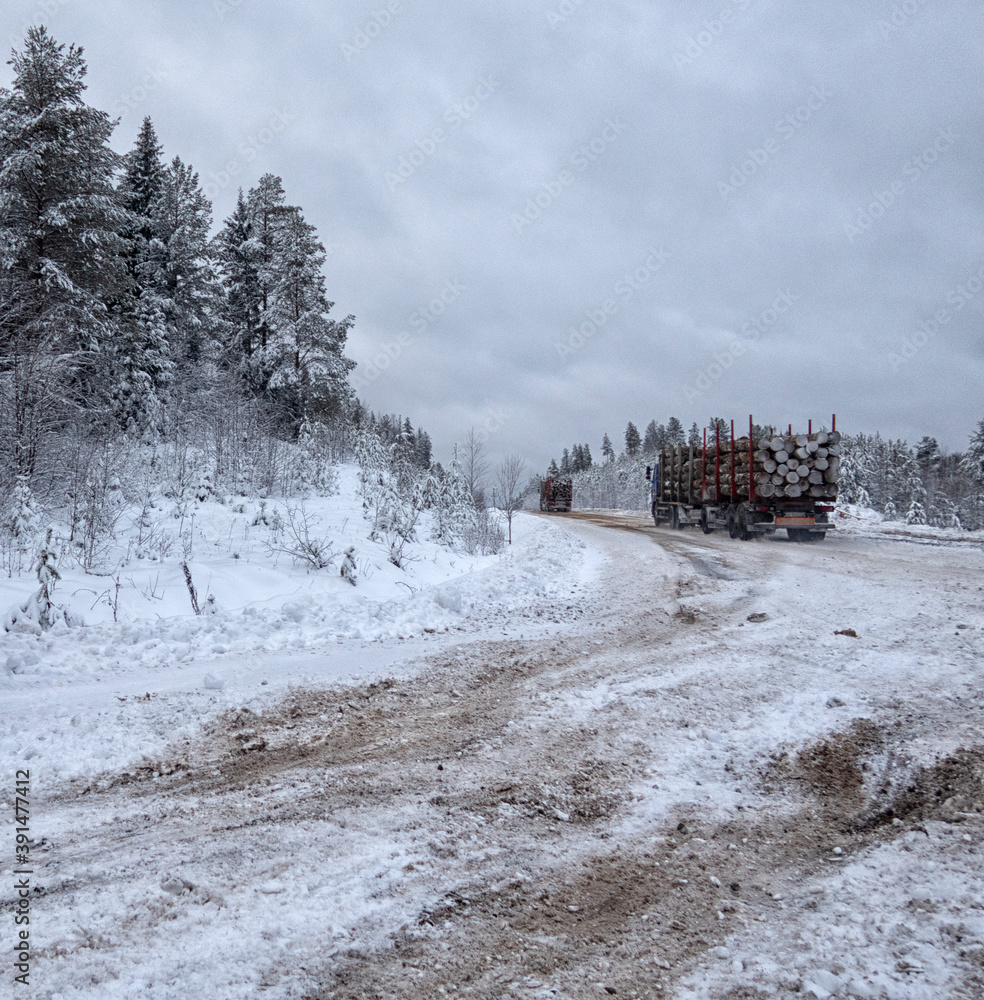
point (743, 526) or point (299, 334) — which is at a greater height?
point (299, 334)

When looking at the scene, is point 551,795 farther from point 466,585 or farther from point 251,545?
point 251,545

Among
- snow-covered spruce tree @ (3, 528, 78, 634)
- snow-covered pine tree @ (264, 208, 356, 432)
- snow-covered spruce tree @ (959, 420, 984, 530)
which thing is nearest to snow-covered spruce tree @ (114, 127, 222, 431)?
snow-covered pine tree @ (264, 208, 356, 432)

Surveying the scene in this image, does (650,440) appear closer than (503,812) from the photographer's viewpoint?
No

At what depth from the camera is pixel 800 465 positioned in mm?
15164

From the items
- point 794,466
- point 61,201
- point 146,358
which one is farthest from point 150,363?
point 794,466

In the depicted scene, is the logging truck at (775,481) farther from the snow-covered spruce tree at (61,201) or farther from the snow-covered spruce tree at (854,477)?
the snow-covered spruce tree at (854,477)

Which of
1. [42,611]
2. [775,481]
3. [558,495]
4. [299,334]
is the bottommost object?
[42,611]

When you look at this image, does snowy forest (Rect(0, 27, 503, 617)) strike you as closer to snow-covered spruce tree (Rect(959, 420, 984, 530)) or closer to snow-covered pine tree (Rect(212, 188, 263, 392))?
snow-covered pine tree (Rect(212, 188, 263, 392))

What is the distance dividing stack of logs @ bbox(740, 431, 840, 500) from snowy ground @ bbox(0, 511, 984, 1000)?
32.0ft

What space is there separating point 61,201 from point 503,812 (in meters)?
22.0

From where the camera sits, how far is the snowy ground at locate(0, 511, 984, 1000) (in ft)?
5.82

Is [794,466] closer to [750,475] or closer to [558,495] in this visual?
[750,475]

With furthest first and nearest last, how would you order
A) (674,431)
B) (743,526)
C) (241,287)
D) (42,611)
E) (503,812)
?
(674,431) → (241,287) → (743,526) → (42,611) → (503,812)

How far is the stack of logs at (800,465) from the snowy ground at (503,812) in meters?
9.75
